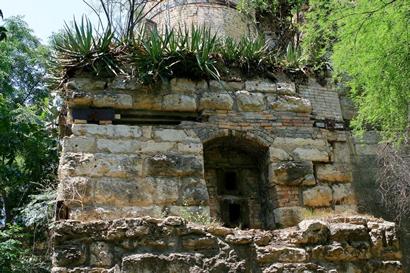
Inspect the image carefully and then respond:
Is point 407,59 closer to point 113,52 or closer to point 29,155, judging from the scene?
point 113,52

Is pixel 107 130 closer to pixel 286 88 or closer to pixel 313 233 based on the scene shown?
pixel 286 88

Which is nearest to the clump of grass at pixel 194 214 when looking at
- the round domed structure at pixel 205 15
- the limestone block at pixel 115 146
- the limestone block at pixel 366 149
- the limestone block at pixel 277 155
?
the limestone block at pixel 115 146

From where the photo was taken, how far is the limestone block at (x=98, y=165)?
20.6 feet

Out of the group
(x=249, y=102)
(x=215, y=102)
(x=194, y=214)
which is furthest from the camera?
(x=249, y=102)

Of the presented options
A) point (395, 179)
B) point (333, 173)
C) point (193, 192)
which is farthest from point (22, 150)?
point (395, 179)

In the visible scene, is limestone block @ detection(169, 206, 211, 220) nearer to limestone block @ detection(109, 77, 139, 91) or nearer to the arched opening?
the arched opening

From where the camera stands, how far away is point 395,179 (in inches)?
308

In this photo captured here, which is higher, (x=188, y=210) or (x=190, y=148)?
(x=190, y=148)

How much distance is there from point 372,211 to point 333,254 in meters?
4.15

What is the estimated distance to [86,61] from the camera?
703 cm

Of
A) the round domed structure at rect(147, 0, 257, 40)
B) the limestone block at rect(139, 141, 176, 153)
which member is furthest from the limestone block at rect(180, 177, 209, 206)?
the round domed structure at rect(147, 0, 257, 40)

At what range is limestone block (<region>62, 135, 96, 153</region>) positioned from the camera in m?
6.46

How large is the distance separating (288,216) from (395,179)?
2304mm

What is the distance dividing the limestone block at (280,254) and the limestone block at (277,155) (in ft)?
9.27
